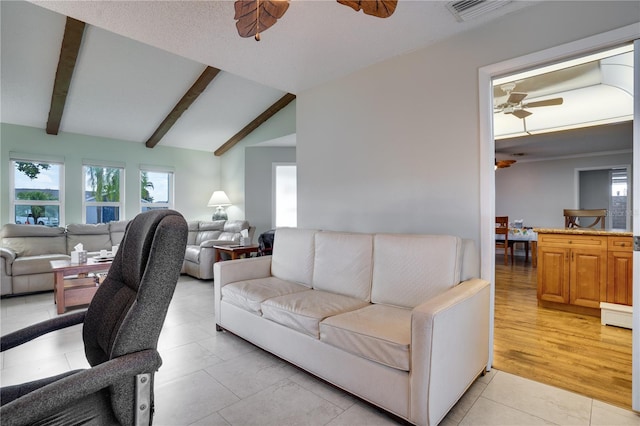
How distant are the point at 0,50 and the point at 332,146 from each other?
157 inches

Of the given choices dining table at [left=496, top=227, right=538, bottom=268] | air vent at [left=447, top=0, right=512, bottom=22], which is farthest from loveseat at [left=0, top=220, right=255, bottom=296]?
dining table at [left=496, top=227, right=538, bottom=268]

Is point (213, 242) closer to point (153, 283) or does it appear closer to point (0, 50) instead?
point (0, 50)

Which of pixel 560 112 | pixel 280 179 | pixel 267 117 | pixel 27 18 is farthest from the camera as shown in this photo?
pixel 280 179

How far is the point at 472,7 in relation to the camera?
2.12m

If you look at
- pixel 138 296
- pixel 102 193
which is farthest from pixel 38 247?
pixel 138 296

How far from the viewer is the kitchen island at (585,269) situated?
3.10m

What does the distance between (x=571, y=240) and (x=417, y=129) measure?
2.24m

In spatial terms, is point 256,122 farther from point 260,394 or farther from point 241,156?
point 260,394

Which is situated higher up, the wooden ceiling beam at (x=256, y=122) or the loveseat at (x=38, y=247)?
the wooden ceiling beam at (x=256, y=122)

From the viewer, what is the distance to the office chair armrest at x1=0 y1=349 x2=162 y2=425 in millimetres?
699

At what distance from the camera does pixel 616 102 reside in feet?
14.4

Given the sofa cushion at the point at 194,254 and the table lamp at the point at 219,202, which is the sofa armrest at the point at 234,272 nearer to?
the sofa cushion at the point at 194,254

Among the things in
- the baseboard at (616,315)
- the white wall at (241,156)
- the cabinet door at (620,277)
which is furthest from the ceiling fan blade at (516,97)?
the white wall at (241,156)

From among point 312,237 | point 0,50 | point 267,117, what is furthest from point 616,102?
point 0,50
